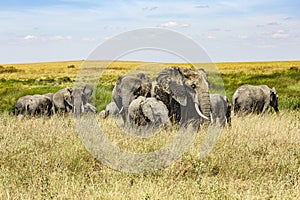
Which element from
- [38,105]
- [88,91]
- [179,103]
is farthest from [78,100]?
[179,103]

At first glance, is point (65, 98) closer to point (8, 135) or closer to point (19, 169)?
point (8, 135)

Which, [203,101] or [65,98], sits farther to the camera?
[65,98]

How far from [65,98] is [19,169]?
29.9ft

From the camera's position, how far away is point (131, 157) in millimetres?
6285

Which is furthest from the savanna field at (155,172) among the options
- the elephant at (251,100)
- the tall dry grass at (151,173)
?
the elephant at (251,100)

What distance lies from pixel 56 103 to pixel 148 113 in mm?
6150

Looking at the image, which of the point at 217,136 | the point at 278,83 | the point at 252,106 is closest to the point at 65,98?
the point at 252,106

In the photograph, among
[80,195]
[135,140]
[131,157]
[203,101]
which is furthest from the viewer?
[203,101]

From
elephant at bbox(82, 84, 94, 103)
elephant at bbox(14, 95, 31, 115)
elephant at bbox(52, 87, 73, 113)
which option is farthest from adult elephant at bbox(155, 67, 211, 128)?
elephant at bbox(14, 95, 31, 115)

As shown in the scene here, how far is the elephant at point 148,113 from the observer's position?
30.6 ft

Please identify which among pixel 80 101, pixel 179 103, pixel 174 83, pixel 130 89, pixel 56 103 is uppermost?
pixel 174 83

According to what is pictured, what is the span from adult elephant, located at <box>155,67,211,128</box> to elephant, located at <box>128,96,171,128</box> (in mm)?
337

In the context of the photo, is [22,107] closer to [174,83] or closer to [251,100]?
[174,83]

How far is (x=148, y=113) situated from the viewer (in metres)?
9.62
